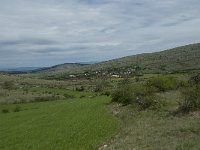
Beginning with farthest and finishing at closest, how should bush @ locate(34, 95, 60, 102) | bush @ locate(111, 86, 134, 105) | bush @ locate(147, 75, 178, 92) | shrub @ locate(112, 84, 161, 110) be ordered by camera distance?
bush @ locate(34, 95, 60, 102) → bush @ locate(147, 75, 178, 92) → bush @ locate(111, 86, 134, 105) → shrub @ locate(112, 84, 161, 110)

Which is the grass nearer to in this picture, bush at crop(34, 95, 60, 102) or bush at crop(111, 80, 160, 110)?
bush at crop(111, 80, 160, 110)

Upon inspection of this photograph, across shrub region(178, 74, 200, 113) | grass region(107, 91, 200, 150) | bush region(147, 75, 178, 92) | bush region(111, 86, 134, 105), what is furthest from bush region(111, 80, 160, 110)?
bush region(147, 75, 178, 92)

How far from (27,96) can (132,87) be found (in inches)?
1902

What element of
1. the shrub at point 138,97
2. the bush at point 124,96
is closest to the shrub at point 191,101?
the shrub at point 138,97

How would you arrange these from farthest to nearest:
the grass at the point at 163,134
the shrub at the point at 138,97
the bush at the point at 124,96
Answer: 1. the bush at the point at 124,96
2. the shrub at the point at 138,97
3. the grass at the point at 163,134

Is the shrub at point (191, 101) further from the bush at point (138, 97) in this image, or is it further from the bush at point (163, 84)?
the bush at point (163, 84)

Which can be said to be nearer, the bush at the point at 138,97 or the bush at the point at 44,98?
the bush at the point at 138,97

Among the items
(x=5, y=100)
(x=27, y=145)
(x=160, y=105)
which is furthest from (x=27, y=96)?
(x=27, y=145)

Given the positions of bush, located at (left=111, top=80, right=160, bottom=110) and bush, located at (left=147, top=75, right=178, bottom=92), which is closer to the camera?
bush, located at (left=111, top=80, right=160, bottom=110)

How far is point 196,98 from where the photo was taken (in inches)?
1383

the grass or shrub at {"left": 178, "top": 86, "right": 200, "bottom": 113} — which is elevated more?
shrub at {"left": 178, "top": 86, "right": 200, "bottom": 113}

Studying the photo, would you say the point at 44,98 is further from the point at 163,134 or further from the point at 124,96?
the point at 163,134

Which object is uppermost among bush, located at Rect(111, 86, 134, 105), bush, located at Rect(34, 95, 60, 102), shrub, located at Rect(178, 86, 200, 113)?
shrub, located at Rect(178, 86, 200, 113)

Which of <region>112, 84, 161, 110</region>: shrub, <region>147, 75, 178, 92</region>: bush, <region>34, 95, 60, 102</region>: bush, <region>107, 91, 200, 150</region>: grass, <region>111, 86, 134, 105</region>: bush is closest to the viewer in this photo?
<region>107, 91, 200, 150</region>: grass
